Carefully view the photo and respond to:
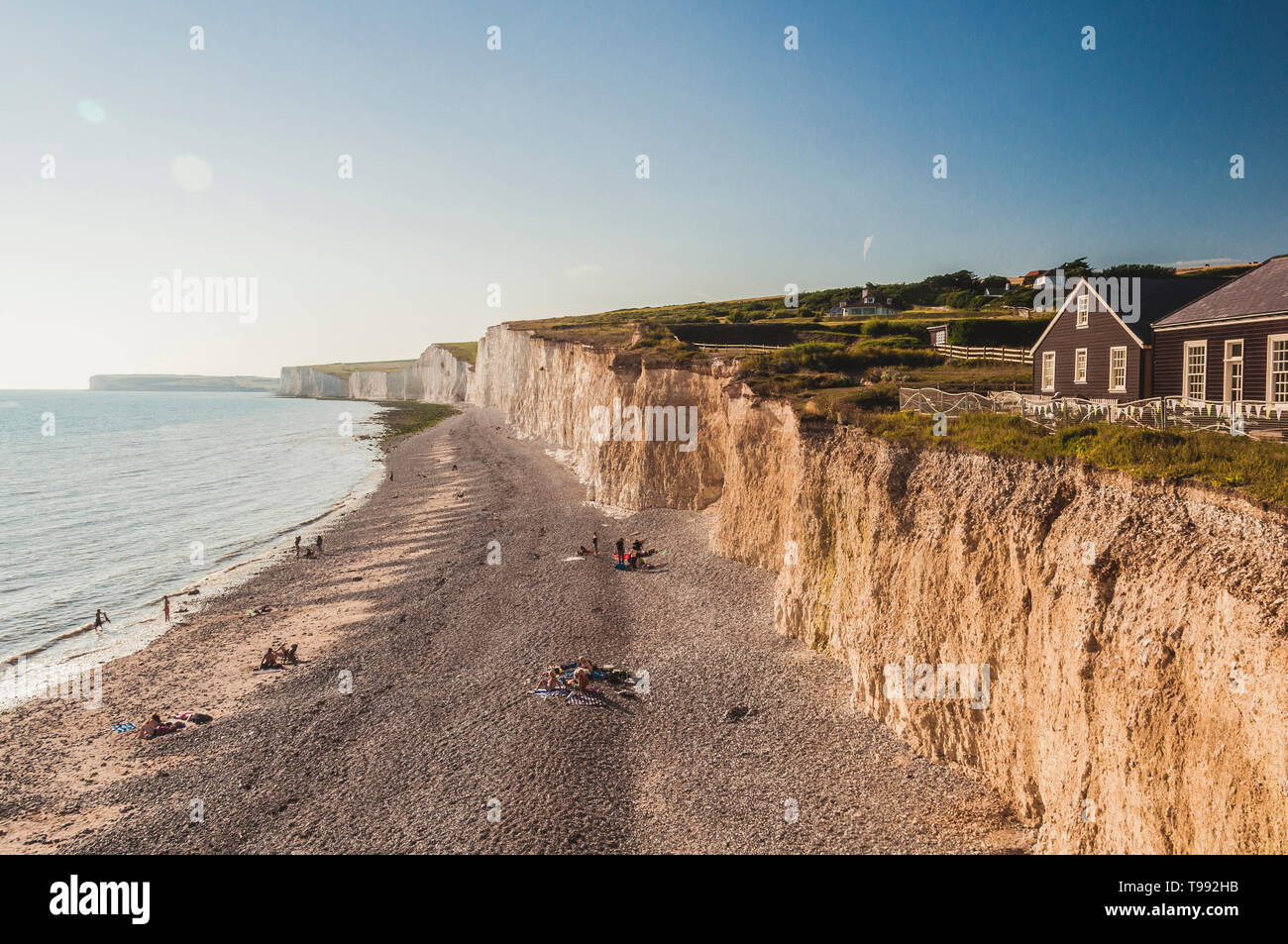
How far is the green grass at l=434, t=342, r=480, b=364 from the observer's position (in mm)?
174000

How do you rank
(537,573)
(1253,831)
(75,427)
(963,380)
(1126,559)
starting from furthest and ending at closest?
(75,427)
(537,573)
(963,380)
(1126,559)
(1253,831)

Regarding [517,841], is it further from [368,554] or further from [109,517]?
[109,517]

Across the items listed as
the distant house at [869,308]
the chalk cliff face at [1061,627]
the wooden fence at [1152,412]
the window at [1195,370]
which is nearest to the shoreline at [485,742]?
the chalk cliff face at [1061,627]

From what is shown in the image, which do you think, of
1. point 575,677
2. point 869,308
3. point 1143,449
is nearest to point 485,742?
point 575,677

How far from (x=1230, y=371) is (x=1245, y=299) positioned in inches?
74.5

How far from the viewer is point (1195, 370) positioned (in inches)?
707

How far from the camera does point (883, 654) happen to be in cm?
→ 1831

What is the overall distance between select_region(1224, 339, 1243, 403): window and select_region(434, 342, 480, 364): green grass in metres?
162

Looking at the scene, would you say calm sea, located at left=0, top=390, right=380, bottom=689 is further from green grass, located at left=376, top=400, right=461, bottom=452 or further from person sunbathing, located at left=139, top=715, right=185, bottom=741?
person sunbathing, located at left=139, top=715, right=185, bottom=741

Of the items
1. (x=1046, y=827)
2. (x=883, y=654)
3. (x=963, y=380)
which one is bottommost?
(x=1046, y=827)

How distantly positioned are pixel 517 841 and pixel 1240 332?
21941mm

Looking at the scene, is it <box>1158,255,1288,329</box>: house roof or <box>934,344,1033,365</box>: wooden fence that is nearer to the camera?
<box>1158,255,1288,329</box>: house roof

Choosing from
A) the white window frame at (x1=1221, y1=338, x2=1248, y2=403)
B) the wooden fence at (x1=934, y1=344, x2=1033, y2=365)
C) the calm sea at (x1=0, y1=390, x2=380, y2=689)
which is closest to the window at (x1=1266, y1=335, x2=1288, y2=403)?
the white window frame at (x1=1221, y1=338, x2=1248, y2=403)
